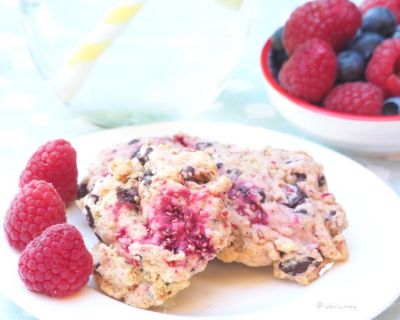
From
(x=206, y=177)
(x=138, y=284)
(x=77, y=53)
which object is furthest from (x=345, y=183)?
(x=77, y=53)

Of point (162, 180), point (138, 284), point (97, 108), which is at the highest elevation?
point (162, 180)

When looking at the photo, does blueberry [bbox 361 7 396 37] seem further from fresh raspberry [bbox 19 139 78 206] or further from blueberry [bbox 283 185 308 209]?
fresh raspberry [bbox 19 139 78 206]

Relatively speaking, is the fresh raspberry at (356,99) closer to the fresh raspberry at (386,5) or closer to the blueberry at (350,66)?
the blueberry at (350,66)

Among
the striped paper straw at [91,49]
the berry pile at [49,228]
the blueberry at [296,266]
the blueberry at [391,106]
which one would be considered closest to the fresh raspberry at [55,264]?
the berry pile at [49,228]

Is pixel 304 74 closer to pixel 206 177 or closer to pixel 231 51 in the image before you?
pixel 231 51

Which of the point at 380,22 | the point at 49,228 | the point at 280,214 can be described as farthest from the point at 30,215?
the point at 380,22

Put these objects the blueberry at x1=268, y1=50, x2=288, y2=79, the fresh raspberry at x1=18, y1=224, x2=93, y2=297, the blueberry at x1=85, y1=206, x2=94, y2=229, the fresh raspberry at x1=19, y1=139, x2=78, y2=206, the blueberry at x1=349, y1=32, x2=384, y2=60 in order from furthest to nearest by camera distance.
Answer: the blueberry at x1=268, y1=50, x2=288, y2=79 < the blueberry at x1=349, y1=32, x2=384, y2=60 < the fresh raspberry at x1=19, y1=139, x2=78, y2=206 < the blueberry at x1=85, y1=206, x2=94, y2=229 < the fresh raspberry at x1=18, y1=224, x2=93, y2=297

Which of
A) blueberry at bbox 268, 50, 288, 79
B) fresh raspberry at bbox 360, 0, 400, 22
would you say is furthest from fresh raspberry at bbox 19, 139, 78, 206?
fresh raspberry at bbox 360, 0, 400, 22
